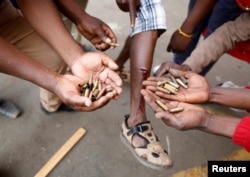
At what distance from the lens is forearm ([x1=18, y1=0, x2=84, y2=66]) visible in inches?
74.3

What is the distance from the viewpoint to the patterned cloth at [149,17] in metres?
1.96

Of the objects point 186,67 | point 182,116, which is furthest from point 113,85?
point 186,67

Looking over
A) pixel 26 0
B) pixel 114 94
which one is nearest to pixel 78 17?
pixel 26 0

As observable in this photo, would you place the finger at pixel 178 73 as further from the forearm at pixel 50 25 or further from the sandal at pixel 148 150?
the forearm at pixel 50 25

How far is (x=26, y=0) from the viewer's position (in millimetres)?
1885

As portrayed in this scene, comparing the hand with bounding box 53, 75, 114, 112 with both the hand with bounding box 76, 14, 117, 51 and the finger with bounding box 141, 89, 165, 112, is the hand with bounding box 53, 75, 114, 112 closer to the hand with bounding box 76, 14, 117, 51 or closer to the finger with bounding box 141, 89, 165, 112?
the finger with bounding box 141, 89, 165, 112

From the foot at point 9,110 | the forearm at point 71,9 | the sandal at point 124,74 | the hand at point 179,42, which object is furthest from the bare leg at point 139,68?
the foot at point 9,110

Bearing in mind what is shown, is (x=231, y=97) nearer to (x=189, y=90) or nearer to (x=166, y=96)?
(x=189, y=90)

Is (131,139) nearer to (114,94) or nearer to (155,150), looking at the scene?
(155,150)

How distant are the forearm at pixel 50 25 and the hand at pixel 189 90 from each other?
47 centimetres

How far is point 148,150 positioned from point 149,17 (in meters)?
0.79

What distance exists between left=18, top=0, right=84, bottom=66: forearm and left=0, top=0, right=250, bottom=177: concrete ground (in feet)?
2.26

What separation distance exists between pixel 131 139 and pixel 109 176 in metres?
0.41

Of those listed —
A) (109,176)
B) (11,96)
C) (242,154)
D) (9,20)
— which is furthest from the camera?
(11,96)
